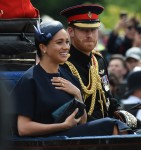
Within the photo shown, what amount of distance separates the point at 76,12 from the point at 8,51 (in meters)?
1.02

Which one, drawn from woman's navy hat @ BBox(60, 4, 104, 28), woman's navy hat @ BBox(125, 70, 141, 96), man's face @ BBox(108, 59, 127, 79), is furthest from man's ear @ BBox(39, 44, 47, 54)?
man's face @ BBox(108, 59, 127, 79)

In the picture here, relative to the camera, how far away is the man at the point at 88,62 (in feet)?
29.6

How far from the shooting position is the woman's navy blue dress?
790cm

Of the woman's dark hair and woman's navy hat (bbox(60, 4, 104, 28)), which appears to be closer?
the woman's dark hair

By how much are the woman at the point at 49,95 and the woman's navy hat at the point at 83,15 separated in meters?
0.96

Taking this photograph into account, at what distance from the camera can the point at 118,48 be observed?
17.1 metres

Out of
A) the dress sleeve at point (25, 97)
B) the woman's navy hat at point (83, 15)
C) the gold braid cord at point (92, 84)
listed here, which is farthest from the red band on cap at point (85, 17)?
the dress sleeve at point (25, 97)

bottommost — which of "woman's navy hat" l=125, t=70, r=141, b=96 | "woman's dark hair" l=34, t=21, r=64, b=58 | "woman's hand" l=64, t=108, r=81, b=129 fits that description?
"woman's navy hat" l=125, t=70, r=141, b=96

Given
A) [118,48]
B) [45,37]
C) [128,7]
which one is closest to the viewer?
[45,37]

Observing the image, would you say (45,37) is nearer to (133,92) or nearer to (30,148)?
(30,148)

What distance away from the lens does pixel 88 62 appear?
9164mm

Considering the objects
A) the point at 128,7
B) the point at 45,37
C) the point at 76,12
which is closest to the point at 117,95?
the point at 76,12

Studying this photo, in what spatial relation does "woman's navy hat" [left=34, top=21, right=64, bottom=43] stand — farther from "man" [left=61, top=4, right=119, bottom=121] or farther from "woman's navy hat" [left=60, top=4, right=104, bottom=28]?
"woman's navy hat" [left=60, top=4, right=104, bottom=28]

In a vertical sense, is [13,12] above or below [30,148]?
above
